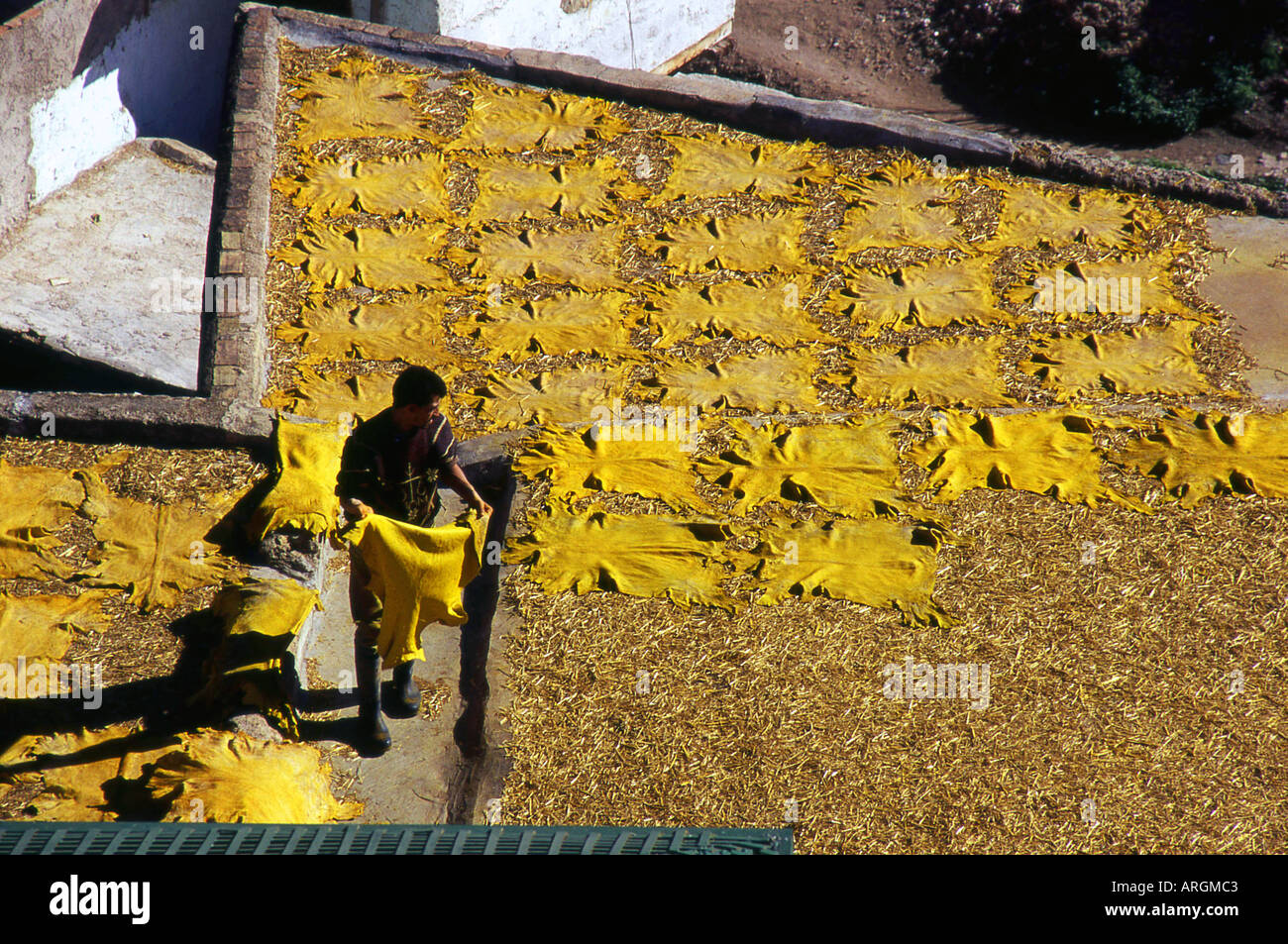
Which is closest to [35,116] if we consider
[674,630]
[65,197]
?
[65,197]

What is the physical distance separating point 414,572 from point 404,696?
0.85 meters

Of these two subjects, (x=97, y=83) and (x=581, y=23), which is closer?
(x=97, y=83)

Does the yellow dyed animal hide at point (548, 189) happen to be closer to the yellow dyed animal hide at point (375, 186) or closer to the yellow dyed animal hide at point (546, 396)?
the yellow dyed animal hide at point (375, 186)

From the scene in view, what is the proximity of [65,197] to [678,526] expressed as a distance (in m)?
6.61

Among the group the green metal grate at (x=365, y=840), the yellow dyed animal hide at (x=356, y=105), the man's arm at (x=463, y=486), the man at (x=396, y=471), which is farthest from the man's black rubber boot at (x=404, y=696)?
the yellow dyed animal hide at (x=356, y=105)

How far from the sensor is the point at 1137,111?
1149 cm

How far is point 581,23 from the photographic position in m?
11.1

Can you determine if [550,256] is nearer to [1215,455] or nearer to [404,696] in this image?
[404,696]

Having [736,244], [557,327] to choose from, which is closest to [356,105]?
[557,327]

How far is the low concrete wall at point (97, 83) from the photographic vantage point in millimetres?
8352

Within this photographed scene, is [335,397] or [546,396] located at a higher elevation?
[546,396]

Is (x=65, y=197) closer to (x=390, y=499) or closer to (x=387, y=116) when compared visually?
(x=387, y=116)

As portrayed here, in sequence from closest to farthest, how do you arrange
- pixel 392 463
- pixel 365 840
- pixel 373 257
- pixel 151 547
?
pixel 365 840, pixel 392 463, pixel 151 547, pixel 373 257

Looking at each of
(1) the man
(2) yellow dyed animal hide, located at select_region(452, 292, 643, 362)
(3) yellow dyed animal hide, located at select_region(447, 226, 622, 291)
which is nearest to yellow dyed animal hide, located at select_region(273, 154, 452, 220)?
(3) yellow dyed animal hide, located at select_region(447, 226, 622, 291)
